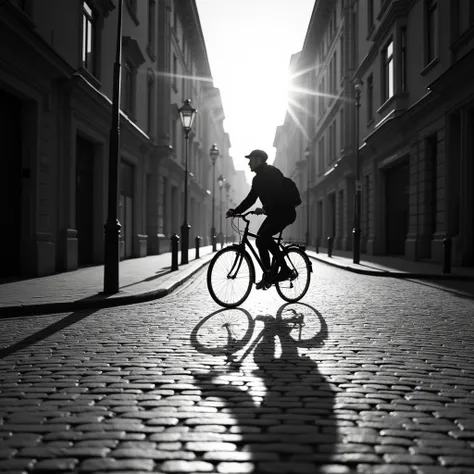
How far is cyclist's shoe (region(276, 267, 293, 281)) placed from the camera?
7324mm

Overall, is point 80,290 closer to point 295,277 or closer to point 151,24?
point 295,277

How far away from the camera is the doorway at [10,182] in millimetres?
10820

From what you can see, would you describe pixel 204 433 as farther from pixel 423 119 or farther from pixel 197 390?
pixel 423 119

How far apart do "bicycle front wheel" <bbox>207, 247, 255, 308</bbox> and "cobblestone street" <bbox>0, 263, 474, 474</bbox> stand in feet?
2.33

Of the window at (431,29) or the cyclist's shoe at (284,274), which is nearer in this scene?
the cyclist's shoe at (284,274)

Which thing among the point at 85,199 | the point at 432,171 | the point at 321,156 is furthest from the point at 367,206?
the point at 321,156

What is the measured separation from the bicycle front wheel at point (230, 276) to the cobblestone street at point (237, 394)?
0.71 m

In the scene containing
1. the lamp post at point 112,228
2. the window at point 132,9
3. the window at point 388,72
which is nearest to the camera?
the lamp post at point 112,228

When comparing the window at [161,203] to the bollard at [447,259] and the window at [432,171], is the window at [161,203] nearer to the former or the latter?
the window at [432,171]

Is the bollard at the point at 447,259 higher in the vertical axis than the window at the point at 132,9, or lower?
lower

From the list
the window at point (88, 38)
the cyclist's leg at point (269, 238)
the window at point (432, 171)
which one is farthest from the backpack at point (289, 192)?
the window at point (432, 171)

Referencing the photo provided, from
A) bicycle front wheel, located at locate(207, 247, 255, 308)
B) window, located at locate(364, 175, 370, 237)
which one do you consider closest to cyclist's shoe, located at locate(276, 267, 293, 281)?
bicycle front wheel, located at locate(207, 247, 255, 308)

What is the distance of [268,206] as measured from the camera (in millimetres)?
7191

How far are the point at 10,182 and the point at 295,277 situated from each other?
6.50m
